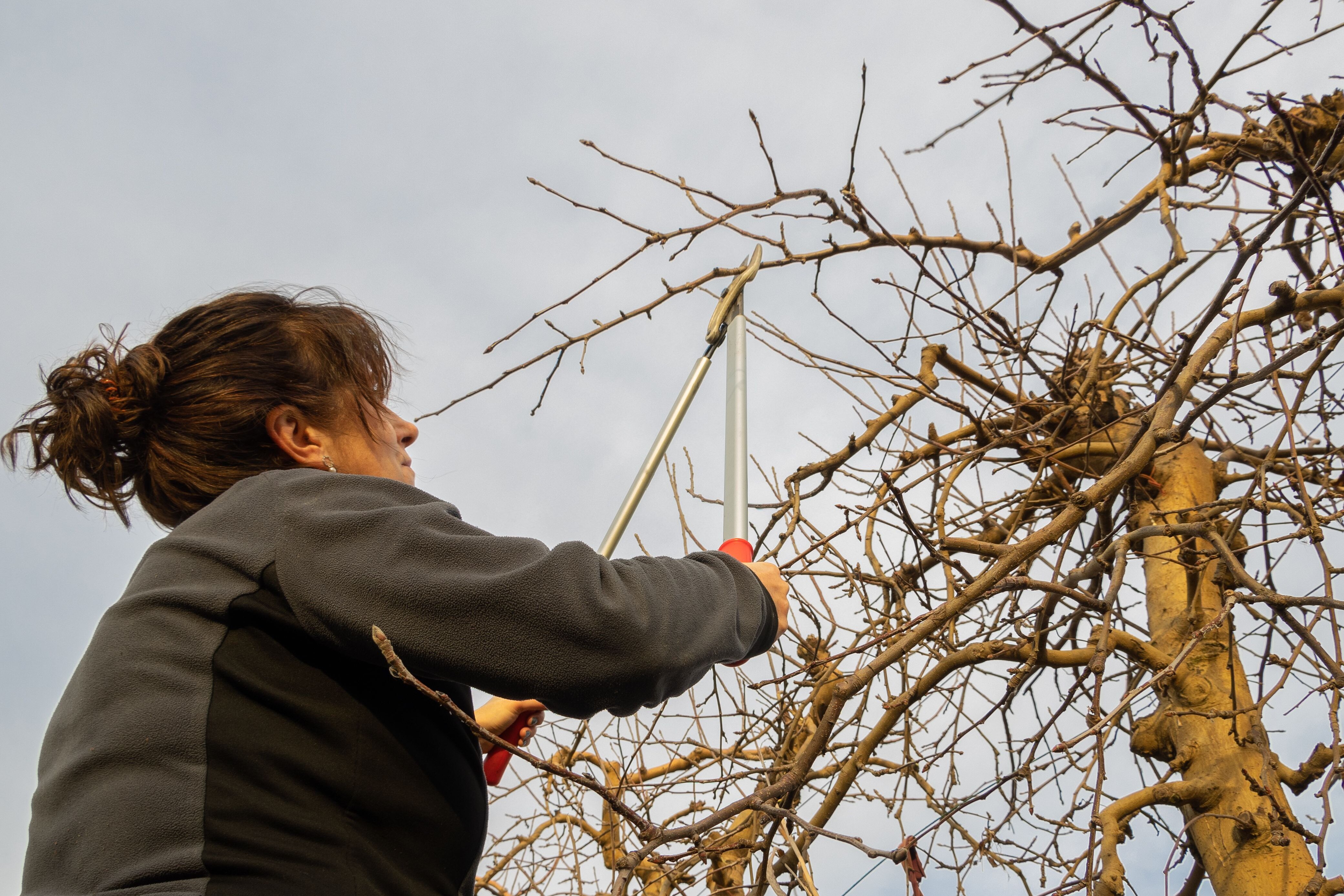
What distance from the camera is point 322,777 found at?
41.2 inches

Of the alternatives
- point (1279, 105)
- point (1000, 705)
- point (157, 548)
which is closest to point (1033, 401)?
point (1000, 705)

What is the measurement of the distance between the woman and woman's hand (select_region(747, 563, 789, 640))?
0.10 meters

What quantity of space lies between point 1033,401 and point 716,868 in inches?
63.2

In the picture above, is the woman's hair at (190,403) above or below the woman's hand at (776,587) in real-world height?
above

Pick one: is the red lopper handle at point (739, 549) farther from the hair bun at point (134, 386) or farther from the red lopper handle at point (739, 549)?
the hair bun at point (134, 386)

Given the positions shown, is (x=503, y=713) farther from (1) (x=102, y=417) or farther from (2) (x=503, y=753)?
(1) (x=102, y=417)

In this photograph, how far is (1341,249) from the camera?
6.10ft

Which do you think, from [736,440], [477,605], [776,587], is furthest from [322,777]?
[736,440]

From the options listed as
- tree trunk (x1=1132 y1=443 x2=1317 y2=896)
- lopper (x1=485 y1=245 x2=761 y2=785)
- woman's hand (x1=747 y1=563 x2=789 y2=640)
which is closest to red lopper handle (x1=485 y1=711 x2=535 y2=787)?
lopper (x1=485 y1=245 x2=761 y2=785)

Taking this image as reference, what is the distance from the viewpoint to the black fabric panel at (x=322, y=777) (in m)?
0.98

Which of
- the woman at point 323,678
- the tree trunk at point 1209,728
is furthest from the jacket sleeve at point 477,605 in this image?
the tree trunk at point 1209,728

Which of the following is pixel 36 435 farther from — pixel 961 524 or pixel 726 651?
pixel 961 524

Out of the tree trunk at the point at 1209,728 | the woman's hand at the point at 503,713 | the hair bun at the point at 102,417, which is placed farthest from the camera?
the tree trunk at the point at 1209,728

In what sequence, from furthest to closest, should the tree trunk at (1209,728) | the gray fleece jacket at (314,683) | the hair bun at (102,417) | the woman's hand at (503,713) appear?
1. the tree trunk at (1209,728)
2. the woman's hand at (503,713)
3. the hair bun at (102,417)
4. the gray fleece jacket at (314,683)
